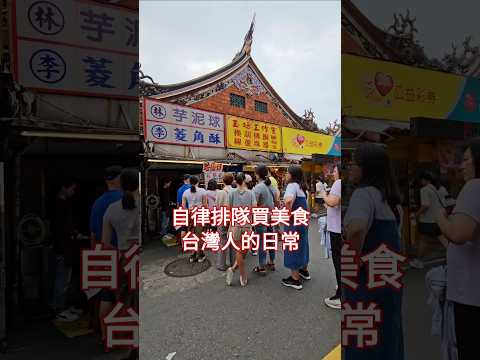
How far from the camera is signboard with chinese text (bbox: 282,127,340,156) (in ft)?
17.5

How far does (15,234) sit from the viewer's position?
0.69m

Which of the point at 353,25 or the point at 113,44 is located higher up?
the point at 353,25

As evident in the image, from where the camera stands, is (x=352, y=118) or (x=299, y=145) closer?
(x=352, y=118)

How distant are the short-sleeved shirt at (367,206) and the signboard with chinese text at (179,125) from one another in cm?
171

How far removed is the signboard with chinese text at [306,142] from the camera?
5344 mm

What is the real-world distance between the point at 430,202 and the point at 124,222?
39.8 inches

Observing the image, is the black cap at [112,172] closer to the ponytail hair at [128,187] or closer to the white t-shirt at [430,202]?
the ponytail hair at [128,187]

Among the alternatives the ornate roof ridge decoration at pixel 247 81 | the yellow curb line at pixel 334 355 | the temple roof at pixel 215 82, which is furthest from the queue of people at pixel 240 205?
the ornate roof ridge decoration at pixel 247 81

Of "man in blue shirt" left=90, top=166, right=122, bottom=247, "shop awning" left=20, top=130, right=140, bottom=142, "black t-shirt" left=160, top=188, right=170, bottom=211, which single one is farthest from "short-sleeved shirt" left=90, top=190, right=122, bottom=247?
"black t-shirt" left=160, top=188, right=170, bottom=211

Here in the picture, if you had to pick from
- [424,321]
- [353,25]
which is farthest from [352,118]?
[424,321]

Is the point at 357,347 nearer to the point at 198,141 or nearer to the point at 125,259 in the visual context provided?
the point at 125,259

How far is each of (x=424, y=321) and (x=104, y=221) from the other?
1.15 meters

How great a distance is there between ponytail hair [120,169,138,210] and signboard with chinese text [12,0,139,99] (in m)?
0.24

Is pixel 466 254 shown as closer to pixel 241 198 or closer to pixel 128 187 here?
pixel 128 187
